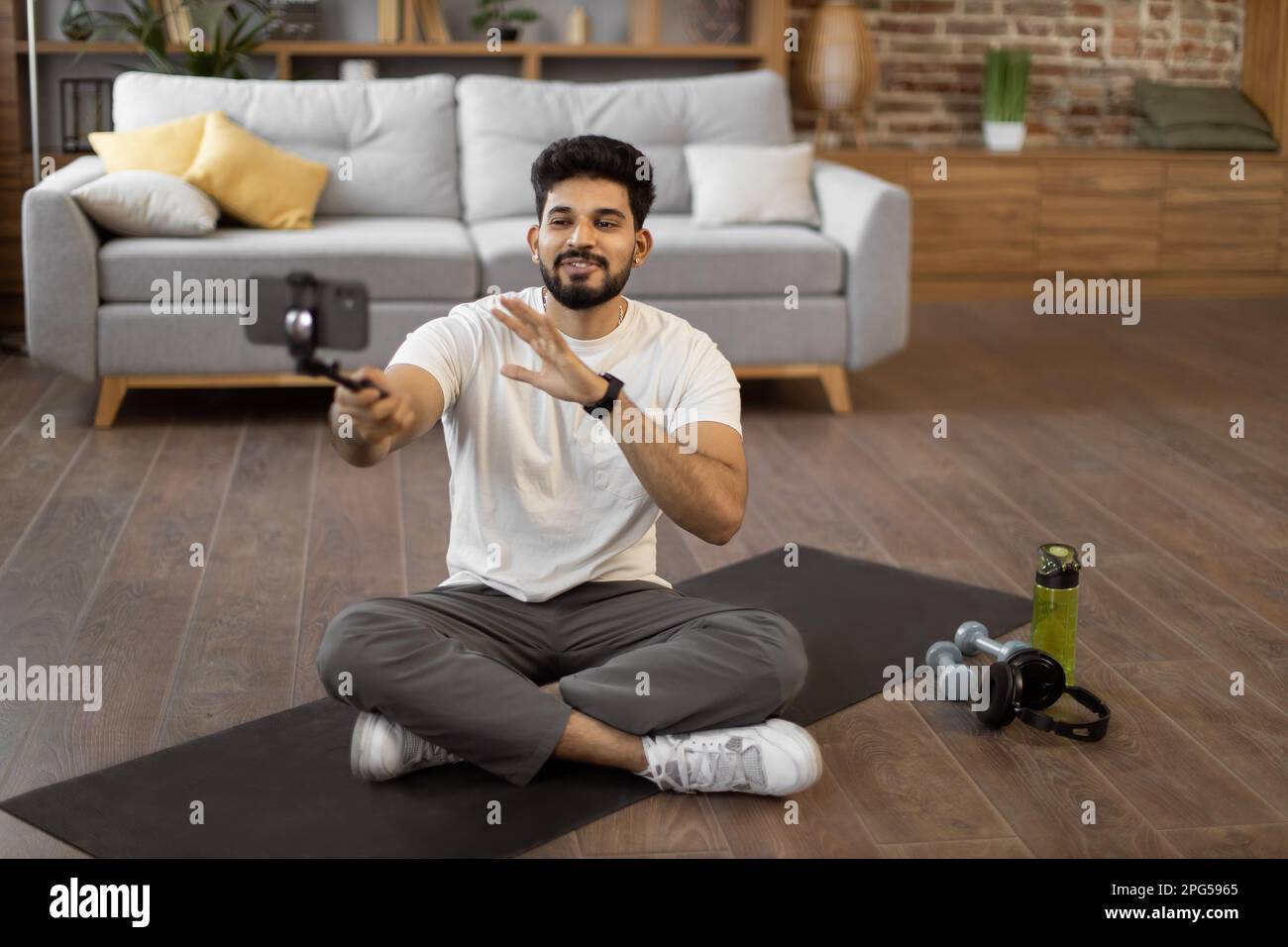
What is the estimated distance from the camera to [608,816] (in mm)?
2043

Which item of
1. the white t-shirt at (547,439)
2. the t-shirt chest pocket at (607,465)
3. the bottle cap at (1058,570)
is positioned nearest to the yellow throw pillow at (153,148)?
the white t-shirt at (547,439)

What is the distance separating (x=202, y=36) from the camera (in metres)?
5.22

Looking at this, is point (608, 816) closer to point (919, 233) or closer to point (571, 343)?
point (571, 343)

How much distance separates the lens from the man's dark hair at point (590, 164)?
219 centimetres

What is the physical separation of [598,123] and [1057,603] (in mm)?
2794

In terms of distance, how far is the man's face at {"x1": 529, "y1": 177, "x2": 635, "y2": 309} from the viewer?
2.17 m

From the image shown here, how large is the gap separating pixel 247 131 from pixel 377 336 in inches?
33.0

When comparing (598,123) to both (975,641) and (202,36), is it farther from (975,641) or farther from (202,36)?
(975,641)

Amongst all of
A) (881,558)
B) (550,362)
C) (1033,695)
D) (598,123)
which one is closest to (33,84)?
Result: (598,123)

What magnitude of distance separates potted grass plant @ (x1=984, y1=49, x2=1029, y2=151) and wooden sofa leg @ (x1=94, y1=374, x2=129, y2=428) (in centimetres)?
368

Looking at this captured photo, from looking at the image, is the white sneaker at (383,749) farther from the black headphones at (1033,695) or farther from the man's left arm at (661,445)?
the black headphones at (1033,695)

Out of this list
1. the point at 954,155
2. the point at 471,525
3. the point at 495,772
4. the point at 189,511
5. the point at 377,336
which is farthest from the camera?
the point at 954,155

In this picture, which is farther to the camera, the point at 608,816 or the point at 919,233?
the point at 919,233
